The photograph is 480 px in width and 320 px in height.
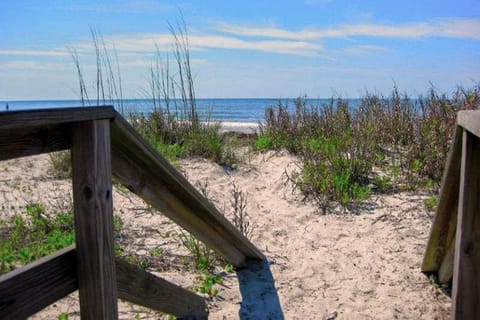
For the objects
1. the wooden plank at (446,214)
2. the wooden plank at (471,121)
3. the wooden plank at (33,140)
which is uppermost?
the wooden plank at (471,121)

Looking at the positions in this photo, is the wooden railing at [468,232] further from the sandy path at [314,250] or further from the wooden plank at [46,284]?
the wooden plank at [46,284]

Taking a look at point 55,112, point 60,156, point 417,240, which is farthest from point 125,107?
point 55,112

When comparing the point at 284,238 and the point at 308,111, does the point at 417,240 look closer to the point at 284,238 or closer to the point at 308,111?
the point at 284,238

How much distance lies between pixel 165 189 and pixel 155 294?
1.79 ft

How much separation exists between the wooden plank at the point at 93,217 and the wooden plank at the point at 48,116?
0.04 meters

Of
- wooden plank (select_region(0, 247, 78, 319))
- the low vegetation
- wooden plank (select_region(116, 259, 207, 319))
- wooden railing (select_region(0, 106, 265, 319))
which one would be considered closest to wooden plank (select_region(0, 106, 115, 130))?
wooden railing (select_region(0, 106, 265, 319))

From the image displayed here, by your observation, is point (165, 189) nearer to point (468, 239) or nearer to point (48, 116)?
point (48, 116)

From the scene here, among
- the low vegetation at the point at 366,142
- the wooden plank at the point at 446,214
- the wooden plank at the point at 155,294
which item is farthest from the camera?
the low vegetation at the point at 366,142

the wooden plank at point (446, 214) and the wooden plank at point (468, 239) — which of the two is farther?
the wooden plank at point (446, 214)

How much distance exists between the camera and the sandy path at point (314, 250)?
3.17 metres

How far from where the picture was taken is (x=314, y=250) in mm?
4070

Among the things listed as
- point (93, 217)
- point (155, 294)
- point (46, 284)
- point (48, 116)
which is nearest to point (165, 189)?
point (155, 294)

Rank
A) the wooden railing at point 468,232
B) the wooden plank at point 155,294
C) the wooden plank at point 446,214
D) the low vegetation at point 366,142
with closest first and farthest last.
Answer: the wooden plank at point 155,294 → the wooden railing at point 468,232 → the wooden plank at point 446,214 → the low vegetation at point 366,142

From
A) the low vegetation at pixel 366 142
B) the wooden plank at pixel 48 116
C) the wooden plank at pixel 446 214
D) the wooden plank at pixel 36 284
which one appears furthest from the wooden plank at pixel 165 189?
the low vegetation at pixel 366 142
